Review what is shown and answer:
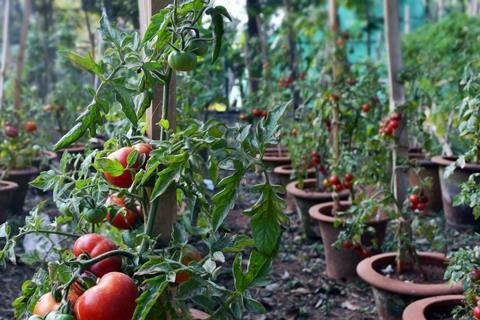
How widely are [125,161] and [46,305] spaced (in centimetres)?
36

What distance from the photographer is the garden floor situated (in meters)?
2.95

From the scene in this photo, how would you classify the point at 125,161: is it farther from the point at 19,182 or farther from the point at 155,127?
the point at 19,182

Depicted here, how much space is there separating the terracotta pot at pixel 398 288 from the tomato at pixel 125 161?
1.38 meters

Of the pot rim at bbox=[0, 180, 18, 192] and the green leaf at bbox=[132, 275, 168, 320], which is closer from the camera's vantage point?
the green leaf at bbox=[132, 275, 168, 320]

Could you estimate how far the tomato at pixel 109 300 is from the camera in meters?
1.20

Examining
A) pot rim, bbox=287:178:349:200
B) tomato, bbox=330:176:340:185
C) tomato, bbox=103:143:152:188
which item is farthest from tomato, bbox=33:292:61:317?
pot rim, bbox=287:178:349:200

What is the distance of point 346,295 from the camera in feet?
10.6

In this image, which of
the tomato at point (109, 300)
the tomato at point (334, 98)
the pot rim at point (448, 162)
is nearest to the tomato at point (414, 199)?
the tomato at point (334, 98)

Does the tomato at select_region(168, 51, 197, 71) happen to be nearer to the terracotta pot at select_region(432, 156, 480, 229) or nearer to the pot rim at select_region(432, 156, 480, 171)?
the pot rim at select_region(432, 156, 480, 171)

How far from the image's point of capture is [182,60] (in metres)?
1.29

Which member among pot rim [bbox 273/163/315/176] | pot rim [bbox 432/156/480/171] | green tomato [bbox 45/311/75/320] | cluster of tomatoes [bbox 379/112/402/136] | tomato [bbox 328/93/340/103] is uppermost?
tomato [bbox 328/93/340/103]

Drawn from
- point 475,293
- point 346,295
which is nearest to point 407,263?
point 346,295

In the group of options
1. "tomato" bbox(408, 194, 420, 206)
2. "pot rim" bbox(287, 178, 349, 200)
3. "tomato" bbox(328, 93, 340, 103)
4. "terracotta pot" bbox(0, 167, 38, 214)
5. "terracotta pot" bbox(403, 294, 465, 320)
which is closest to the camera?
"terracotta pot" bbox(403, 294, 465, 320)

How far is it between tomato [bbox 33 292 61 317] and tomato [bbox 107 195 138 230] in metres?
0.27
